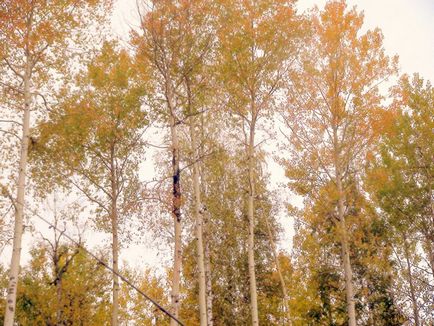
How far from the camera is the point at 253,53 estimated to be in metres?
12.7

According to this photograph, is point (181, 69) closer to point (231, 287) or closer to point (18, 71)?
point (18, 71)

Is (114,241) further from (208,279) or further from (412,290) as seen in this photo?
(412,290)

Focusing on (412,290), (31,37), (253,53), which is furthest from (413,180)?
(31,37)

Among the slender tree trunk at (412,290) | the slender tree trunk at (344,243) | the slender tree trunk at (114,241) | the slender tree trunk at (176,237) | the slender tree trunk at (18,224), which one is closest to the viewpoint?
the slender tree trunk at (18,224)

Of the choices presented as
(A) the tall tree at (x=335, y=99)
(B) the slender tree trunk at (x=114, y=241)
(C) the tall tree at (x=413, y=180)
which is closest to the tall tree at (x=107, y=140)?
(B) the slender tree trunk at (x=114, y=241)

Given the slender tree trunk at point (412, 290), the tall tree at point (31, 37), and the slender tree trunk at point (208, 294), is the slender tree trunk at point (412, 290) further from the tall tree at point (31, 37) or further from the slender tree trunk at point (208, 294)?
the tall tree at point (31, 37)

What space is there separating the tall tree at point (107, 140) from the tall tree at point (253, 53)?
9.25 ft

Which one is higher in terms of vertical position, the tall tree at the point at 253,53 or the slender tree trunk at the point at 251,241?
the tall tree at the point at 253,53

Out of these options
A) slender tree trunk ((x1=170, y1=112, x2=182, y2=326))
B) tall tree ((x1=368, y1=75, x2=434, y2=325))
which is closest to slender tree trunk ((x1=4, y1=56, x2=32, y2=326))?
slender tree trunk ((x1=170, y1=112, x2=182, y2=326))

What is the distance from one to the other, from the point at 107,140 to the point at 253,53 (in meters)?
5.25

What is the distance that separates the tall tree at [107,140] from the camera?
498 inches

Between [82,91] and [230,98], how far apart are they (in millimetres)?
4602

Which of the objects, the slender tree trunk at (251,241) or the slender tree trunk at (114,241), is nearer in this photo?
the slender tree trunk at (251,241)

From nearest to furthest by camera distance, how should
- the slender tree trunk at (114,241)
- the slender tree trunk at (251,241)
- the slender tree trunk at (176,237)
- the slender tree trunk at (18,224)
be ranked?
the slender tree trunk at (18,224) → the slender tree trunk at (176,237) → the slender tree trunk at (251,241) → the slender tree trunk at (114,241)
